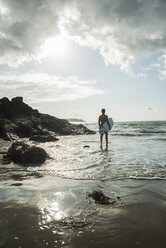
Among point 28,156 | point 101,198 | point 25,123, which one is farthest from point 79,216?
point 25,123

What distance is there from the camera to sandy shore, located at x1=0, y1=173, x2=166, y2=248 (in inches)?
85.4

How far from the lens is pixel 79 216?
2.75 meters

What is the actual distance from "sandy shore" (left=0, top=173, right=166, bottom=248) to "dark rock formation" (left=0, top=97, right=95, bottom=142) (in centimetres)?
1625

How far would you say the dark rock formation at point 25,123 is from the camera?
2175 cm

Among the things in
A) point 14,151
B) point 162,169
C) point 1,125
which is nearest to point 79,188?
point 162,169

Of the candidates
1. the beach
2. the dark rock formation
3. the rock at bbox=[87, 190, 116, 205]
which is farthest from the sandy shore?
the dark rock formation

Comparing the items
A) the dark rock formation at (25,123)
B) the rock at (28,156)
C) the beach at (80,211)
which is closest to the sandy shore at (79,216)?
the beach at (80,211)

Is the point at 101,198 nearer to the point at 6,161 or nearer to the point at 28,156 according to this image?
the point at 28,156

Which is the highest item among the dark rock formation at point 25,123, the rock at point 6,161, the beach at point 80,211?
the dark rock formation at point 25,123

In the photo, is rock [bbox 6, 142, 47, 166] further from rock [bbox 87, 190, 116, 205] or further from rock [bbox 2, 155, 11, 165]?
rock [bbox 87, 190, 116, 205]

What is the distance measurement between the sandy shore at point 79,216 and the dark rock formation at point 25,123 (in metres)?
16.3

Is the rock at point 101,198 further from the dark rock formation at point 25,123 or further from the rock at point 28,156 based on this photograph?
the dark rock formation at point 25,123

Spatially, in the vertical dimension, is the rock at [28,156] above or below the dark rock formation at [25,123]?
below

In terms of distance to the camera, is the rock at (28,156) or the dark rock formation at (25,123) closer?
the rock at (28,156)
